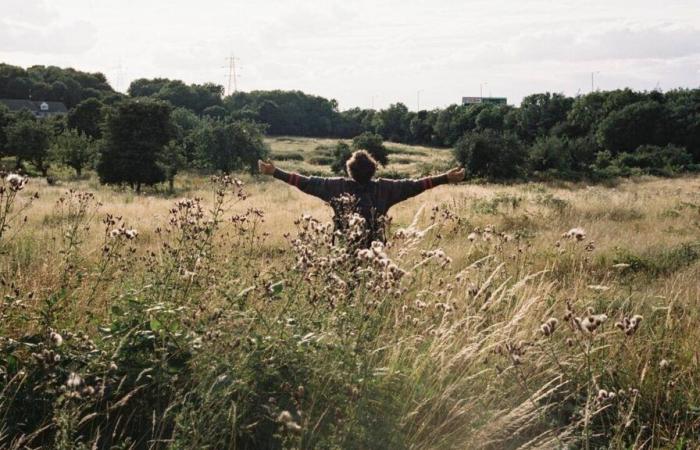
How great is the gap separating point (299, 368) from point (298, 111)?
398ft

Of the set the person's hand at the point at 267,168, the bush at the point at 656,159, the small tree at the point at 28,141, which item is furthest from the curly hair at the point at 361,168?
the bush at the point at 656,159

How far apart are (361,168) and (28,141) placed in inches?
1903

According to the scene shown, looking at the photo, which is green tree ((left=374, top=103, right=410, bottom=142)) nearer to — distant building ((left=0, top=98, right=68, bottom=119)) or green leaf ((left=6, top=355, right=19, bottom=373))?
distant building ((left=0, top=98, right=68, bottom=119))

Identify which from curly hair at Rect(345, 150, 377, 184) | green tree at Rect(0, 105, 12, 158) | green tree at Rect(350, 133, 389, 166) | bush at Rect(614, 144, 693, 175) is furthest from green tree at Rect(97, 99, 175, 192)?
bush at Rect(614, 144, 693, 175)

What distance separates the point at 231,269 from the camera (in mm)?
4719

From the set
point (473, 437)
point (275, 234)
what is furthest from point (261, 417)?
point (275, 234)

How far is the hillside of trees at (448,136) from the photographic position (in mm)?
44125

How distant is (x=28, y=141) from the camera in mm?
48719

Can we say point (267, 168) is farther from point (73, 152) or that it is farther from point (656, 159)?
→ point (656, 159)

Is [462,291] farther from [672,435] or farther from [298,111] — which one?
[298,111]

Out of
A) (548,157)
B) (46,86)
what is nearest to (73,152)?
(548,157)

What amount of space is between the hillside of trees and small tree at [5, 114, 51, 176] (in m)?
0.08

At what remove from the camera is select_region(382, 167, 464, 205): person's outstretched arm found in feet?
24.5

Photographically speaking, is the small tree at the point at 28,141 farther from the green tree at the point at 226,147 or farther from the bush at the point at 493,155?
the bush at the point at 493,155
